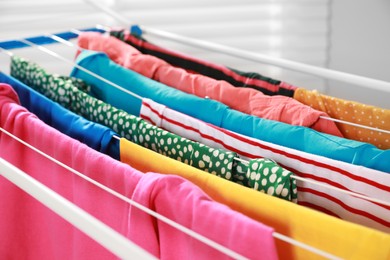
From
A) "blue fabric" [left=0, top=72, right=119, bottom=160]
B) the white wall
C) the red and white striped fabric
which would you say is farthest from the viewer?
the white wall

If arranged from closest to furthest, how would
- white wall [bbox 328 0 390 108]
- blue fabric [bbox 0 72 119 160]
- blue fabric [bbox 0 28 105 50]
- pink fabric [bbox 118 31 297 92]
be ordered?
blue fabric [bbox 0 72 119 160], pink fabric [bbox 118 31 297 92], blue fabric [bbox 0 28 105 50], white wall [bbox 328 0 390 108]

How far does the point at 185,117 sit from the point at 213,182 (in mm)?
233

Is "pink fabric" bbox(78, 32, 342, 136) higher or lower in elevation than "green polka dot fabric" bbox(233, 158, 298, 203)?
higher

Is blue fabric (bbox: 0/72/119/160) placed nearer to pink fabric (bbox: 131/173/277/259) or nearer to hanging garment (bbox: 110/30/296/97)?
pink fabric (bbox: 131/173/277/259)

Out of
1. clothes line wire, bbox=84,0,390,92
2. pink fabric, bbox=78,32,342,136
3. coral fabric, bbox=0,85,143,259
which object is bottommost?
coral fabric, bbox=0,85,143,259

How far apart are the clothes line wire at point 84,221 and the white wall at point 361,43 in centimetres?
132

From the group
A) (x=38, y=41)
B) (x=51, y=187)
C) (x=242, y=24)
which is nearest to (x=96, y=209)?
(x=51, y=187)

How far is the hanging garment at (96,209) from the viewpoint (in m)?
0.72

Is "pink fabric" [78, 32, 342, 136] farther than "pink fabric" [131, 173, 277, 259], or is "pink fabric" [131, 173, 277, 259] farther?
"pink fabric" [78, 32, 342, 136]

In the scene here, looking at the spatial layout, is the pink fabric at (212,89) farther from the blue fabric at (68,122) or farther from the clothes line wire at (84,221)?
the clothes line wire at (84,221)

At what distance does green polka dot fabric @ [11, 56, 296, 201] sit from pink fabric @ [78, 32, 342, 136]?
0.12m

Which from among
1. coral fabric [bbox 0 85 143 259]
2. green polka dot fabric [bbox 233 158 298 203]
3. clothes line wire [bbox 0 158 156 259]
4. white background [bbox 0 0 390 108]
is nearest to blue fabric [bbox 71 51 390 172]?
green polka dot fabric [bbox 233 158 298 203]

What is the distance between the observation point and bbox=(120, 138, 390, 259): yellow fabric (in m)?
0.68

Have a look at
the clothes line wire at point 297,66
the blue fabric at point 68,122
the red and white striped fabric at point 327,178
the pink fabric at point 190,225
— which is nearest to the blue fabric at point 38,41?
the clothes line wire at point 297,66
